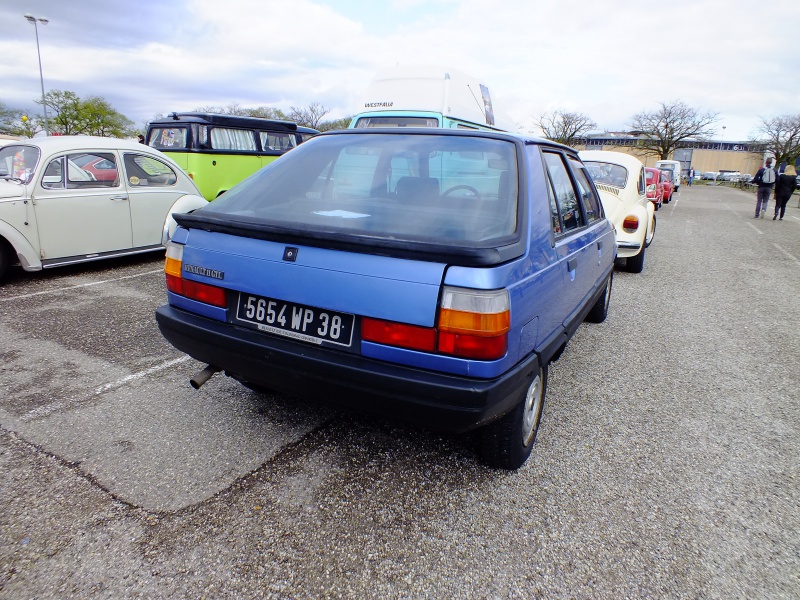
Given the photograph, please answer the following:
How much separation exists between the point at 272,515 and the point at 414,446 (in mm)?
863

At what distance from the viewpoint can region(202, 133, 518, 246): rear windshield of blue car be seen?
2.27 meters

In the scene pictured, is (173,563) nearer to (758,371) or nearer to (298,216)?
(298,216)

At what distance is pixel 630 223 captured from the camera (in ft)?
24.0

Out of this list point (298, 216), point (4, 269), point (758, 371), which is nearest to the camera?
point (298, 216)

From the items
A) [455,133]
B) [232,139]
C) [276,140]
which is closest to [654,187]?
[276,140]

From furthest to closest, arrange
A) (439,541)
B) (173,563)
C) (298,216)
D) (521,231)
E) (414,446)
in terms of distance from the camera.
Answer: (414,446) → (298,216) → (521,231) → (439,541) → (173,563)

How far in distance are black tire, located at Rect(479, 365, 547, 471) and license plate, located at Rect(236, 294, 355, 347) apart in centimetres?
86

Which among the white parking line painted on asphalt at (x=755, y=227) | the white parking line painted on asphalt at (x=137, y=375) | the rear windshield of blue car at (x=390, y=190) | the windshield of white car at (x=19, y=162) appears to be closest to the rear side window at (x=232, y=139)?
the windshield of white car at (x=19, y=162)

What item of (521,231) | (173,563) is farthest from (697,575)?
(173,563)

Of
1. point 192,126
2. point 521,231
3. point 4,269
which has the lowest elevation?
point 4,269

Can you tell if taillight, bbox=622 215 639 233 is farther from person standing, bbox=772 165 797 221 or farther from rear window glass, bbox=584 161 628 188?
person standing, bbox=772 165 797 221

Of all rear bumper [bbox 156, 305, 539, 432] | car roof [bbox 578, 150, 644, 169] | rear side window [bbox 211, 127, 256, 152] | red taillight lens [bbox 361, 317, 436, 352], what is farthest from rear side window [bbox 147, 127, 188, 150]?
red taillight lens [bbox 361, 317, 436, 352]

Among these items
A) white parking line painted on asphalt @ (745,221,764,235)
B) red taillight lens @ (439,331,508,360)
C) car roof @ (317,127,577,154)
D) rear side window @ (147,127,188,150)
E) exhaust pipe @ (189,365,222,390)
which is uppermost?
rear side window @ (147,127,188,150)

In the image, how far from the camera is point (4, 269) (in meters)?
5.53
